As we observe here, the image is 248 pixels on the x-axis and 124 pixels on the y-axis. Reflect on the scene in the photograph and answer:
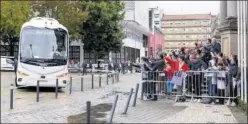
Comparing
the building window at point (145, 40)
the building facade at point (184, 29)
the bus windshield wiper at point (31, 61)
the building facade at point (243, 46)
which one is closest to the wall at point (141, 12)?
the building window at point (145, 40)

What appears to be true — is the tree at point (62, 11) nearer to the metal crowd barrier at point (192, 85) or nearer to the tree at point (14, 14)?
the tree at point (14, 14)

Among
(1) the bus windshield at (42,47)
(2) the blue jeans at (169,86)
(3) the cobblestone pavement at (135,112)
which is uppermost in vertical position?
(1) the bus windshield at (42,47)

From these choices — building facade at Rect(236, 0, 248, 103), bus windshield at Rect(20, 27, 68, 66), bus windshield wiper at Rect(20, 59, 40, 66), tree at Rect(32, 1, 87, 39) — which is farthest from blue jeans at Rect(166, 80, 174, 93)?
tree at Rect(32, 1, 87, 39)

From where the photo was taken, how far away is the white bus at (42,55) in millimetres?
19969

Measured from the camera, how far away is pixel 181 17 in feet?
534

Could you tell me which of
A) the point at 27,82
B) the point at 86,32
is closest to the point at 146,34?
the point at 86,32

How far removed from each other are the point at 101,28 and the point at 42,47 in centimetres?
2642

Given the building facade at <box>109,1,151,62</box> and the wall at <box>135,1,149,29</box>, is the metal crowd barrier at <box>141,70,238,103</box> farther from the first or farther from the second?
the wall at <box>135,1,149,29</box>

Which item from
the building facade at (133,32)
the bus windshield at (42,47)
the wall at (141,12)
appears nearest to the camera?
the bus windshield at (42,47)

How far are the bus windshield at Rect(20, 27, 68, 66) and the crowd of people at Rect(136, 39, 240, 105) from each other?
505 cm

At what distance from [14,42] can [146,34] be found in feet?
135

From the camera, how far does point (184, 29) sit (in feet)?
505

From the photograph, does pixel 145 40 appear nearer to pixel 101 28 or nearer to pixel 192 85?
pixel 101 28

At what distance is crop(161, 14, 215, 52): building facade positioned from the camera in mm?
148625
